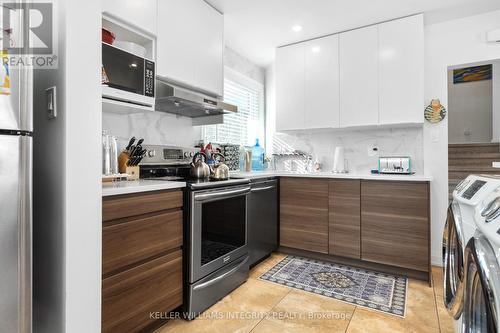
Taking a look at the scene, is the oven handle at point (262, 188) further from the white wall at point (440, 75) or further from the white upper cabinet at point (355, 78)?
the white wall at point (440, 75)

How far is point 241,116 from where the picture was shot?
3605 mm

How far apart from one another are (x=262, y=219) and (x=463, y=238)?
182 cm

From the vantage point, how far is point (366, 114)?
2865 mm

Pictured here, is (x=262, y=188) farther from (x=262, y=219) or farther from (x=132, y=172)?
(x=132, y=172)

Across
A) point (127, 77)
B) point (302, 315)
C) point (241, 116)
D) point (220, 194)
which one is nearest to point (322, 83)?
point (241, 116)

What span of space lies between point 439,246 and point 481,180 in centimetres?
192

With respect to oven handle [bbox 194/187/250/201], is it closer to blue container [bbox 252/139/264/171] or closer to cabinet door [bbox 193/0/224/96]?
cabinet door [bbox 193/0/224/96]

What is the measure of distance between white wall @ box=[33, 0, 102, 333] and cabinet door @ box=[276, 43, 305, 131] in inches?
96.6

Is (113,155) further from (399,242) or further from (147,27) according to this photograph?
(399,242)

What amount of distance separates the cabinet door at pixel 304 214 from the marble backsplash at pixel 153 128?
1140 millimetres

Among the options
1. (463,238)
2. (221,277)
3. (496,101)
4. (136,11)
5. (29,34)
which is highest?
(496,101)

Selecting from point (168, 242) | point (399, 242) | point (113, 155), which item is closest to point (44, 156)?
point (113, 155)

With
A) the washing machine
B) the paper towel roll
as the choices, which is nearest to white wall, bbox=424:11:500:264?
the paper towel roll

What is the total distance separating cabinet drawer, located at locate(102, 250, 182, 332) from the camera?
4.43ft
